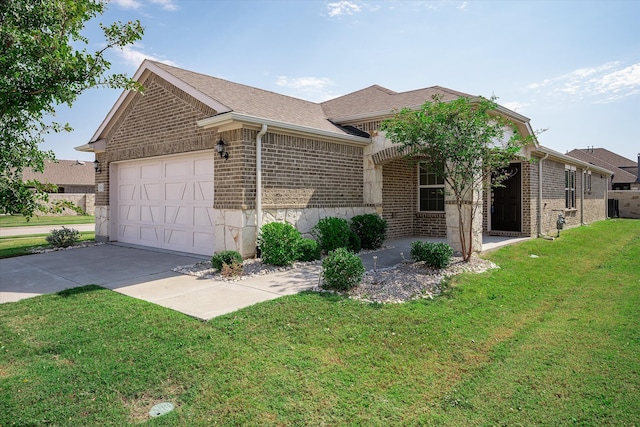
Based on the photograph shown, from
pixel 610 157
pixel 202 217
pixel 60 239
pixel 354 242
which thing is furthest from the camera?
pixel 610 157

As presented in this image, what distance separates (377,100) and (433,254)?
6916 mm

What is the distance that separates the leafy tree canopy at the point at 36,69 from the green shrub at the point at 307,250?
17.5 feet

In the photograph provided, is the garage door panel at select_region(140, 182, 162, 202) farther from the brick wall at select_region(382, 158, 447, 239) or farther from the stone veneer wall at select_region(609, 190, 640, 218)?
the stone veneer wall at select_region(609, 190, 640, 218)

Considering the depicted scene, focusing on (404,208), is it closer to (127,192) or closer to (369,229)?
(369,229)

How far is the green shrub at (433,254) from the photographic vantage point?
301 inches

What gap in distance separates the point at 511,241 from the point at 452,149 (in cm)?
576

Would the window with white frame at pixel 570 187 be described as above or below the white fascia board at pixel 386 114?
below

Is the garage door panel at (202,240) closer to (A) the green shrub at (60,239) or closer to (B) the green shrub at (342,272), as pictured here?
(B) the green shrub at (342,272)

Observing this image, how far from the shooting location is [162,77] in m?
10.6

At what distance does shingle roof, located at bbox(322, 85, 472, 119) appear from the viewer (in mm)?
11070

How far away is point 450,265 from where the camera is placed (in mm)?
8094

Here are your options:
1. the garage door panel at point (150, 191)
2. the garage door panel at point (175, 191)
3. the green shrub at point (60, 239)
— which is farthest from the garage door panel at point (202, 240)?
the green shrub at point (60, 239)

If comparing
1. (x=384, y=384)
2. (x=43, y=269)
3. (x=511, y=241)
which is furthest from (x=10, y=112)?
(x=511, y=241)

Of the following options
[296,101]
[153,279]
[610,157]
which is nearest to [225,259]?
[153,279]
